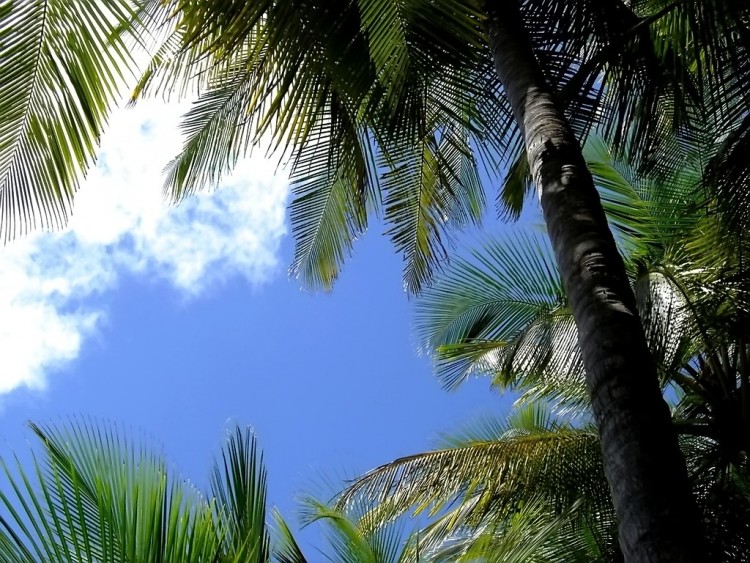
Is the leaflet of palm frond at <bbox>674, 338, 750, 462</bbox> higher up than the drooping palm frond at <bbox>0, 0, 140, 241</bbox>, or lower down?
lower down

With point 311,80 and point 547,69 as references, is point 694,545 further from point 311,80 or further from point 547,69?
point 547,69

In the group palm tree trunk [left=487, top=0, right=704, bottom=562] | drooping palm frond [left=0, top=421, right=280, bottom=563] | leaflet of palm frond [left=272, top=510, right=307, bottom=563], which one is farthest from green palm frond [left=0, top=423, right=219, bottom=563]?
leaflet of palm frond [left=272, top=510, right=307, bottom=563]

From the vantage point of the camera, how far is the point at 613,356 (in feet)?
9.34

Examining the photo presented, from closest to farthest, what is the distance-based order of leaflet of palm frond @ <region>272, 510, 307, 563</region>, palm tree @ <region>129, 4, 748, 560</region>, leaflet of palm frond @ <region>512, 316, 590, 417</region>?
palm tree @ <region>129, 4, 748, 560</region>
leaflet of palm frond @ <region>272, 510, 307, 563</region>
leaflet of palm frond @ <region>512, 316, 590, 417</region>

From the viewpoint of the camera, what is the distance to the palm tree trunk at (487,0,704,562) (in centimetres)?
241

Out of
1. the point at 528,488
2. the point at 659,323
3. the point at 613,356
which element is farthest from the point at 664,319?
the point at 613,356

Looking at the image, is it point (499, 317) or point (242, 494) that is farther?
point (499, 317)

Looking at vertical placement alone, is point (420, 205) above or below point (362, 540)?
above

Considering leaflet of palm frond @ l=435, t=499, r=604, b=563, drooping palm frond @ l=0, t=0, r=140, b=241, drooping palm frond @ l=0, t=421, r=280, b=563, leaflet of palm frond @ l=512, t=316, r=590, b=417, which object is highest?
drooping palm frond @ l=0, t=0, r=140, b=241

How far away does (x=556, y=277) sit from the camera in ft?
28.1

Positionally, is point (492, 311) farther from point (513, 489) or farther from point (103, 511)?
point (103, 511)

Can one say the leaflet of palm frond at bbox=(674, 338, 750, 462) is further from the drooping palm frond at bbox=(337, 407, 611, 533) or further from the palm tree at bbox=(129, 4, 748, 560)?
the palm tree at bbox=(129, 4, 748, 560)

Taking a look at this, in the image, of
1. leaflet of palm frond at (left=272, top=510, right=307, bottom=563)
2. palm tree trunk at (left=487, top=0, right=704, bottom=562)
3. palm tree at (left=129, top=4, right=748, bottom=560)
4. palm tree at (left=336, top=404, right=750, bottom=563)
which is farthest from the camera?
palm tree at (left=336, top=404, right=750, bottom=563)

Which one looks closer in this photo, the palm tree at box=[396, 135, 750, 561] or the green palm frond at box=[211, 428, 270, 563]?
the green palm frond at box=[211, 428, 270, 563]
